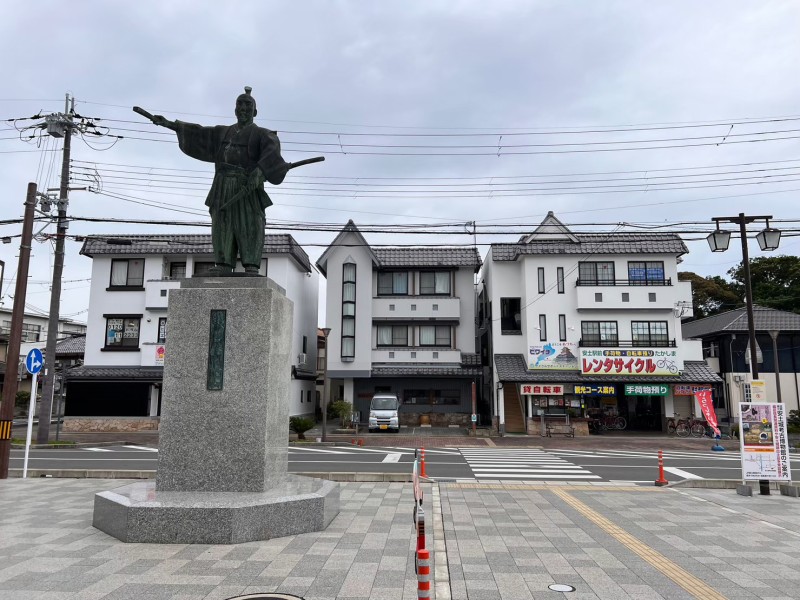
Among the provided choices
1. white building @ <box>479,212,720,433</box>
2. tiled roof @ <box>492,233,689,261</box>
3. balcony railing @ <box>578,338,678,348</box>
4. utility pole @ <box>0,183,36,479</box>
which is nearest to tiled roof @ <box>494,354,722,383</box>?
white building @ <box>479,212,720,433</box>

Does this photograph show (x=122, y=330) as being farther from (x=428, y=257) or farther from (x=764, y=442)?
(x=764, y=442)

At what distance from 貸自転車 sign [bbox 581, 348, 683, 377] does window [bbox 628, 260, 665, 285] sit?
13.9 feet

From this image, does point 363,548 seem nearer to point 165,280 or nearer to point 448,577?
point 448,577

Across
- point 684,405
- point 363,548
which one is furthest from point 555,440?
point 363,548

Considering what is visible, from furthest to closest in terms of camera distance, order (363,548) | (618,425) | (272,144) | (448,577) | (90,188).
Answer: (618,425) → (90,188) → (272,144) → (363,548) → (448,577)

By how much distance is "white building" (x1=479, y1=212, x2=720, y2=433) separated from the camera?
99.3 feet

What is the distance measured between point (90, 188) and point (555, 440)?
2425 cm

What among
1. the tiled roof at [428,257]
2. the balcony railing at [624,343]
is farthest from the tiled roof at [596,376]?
the tiled roof at [428,257]

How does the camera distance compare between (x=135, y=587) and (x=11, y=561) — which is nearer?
(x=135, y=587)

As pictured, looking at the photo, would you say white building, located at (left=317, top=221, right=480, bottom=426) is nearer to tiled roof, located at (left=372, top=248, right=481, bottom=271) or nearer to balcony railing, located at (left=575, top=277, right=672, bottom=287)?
tiled roof, located at (left=372, top=248, right=481, bottom=271)

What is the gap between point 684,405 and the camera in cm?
3186

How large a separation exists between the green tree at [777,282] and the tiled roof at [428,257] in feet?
75.9

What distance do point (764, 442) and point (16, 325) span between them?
18.6 m

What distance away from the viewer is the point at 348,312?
34.2 meters
